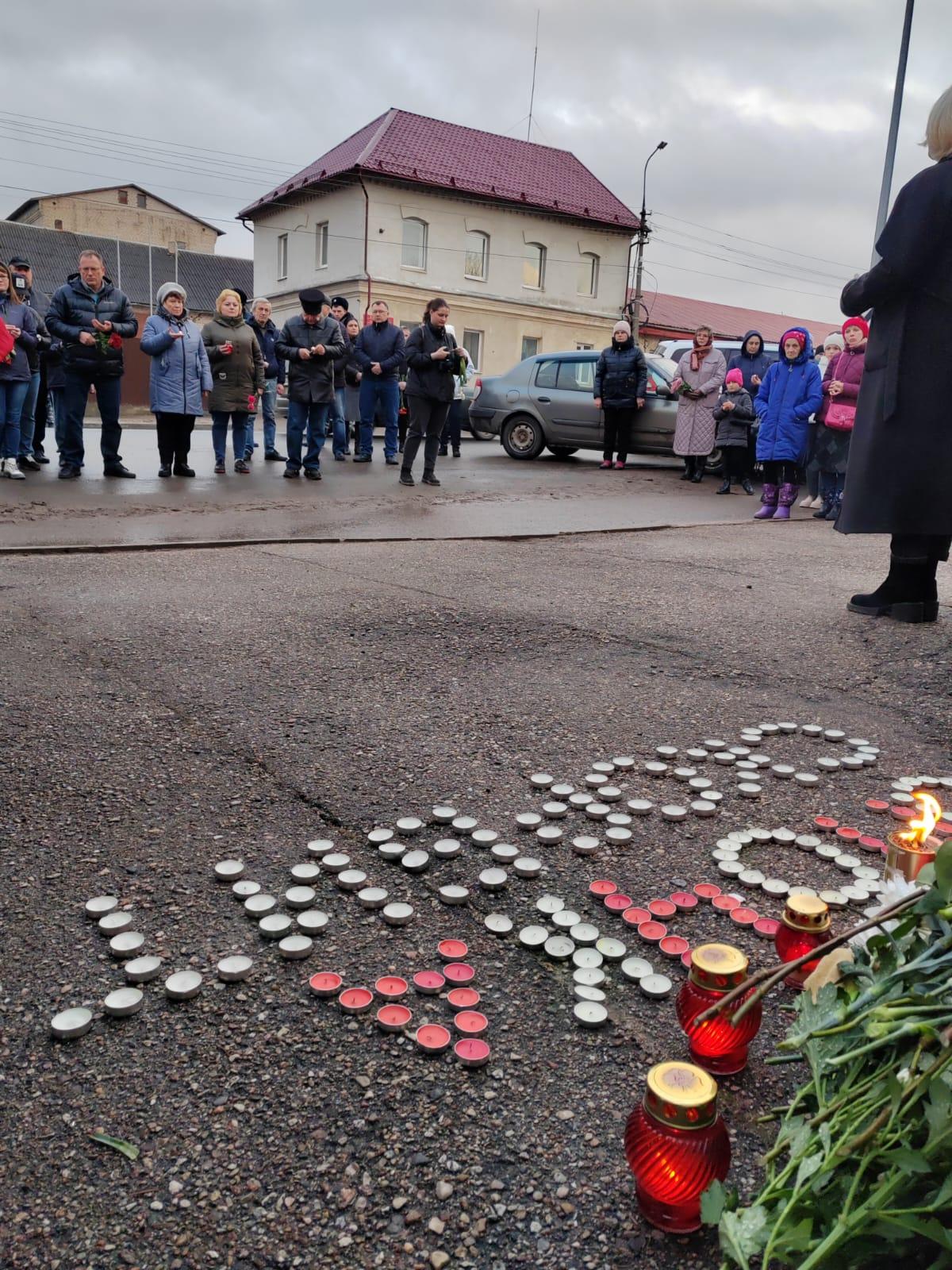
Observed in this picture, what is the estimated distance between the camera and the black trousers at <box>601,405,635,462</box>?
49.4 ft

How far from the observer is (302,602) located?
5488 mm

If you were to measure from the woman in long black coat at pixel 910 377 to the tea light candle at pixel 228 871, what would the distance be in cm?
371

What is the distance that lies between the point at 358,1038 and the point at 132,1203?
1.61ft

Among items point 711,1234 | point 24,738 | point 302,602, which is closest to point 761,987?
point 711,1234

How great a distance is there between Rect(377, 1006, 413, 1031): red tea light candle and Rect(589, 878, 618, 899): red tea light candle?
0.65 m

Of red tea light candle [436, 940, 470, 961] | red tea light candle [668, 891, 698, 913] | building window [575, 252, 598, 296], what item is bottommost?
red tea light candle [436, 940, 470, 961]

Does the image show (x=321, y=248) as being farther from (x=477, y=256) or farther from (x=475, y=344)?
(x=475, y=344)

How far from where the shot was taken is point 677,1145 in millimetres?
1375

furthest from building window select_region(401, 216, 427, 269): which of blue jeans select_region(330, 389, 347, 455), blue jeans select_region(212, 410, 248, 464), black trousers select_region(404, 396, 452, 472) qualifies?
black trousers select_region(404, 396, 452, 472)

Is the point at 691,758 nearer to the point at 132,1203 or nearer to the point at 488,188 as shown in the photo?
the point at 132,1203

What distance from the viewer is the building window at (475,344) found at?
133ft

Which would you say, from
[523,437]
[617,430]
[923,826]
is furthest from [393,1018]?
[523,437]

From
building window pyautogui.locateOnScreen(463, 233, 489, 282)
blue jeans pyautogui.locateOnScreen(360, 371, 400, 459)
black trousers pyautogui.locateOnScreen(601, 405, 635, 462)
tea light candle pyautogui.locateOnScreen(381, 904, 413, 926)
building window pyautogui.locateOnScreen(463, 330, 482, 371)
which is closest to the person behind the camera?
tea light candle pyautogui.locateOnScreen(381, 904, 413, 926)

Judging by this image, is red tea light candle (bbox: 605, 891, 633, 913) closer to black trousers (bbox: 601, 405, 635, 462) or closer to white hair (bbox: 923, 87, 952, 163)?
white hair (bbox: 923, 87, 952, 163)
